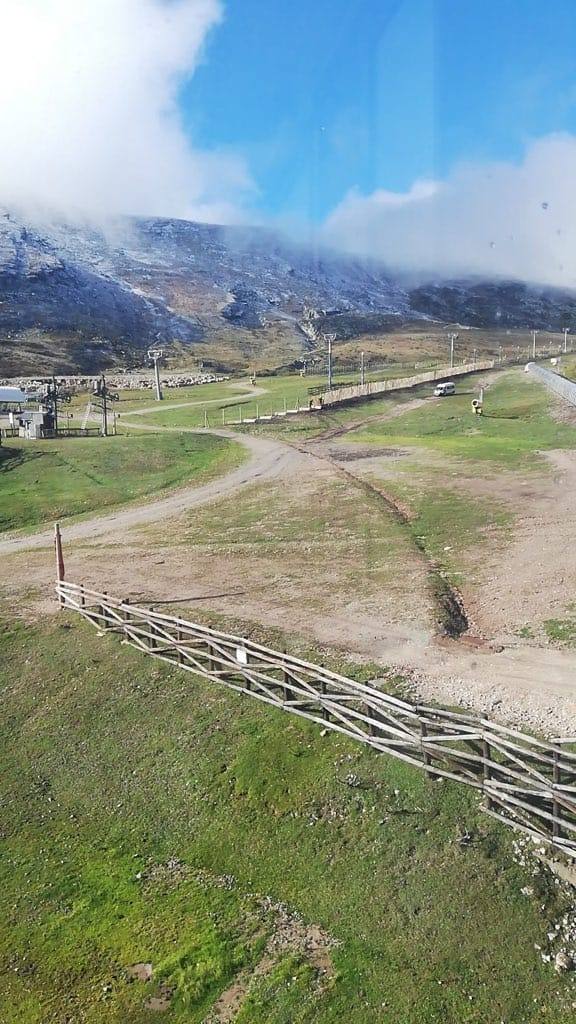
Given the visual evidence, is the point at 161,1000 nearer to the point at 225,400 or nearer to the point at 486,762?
the point at 486,762

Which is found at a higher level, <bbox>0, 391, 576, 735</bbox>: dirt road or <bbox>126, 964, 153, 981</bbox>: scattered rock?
<bbox>0, 391, 576, 735</bbox>: dirt road

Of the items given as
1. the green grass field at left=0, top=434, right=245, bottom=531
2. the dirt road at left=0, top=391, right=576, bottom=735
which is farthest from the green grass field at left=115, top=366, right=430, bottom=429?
the dirt road at left=0, top=391, right=576, bottom=735

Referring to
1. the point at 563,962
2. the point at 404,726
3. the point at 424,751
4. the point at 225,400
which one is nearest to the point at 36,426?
the point at 225,400

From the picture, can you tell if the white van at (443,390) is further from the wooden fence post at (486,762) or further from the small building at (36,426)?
the wooden fence post at (486,762)

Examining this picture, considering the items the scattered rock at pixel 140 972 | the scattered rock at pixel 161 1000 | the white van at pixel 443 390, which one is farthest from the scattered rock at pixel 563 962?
the white van at pixel 443 390

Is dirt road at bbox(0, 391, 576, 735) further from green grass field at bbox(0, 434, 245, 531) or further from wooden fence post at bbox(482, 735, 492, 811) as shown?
green grass field at bbox(0, 434, 245, 531)

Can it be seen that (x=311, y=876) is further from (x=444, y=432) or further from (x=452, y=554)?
(x=444, y=432)
